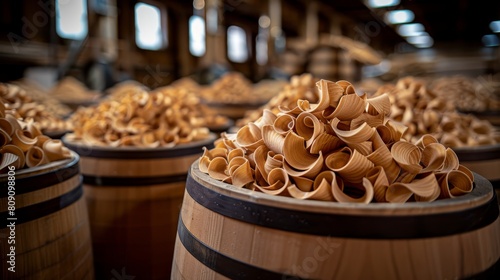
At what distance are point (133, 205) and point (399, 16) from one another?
14.5 m

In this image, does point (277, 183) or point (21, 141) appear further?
point (21, 141)

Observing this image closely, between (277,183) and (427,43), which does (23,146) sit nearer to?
(277,183)

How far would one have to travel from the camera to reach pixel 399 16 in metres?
14.1

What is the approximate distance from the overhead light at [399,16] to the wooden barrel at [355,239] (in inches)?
533

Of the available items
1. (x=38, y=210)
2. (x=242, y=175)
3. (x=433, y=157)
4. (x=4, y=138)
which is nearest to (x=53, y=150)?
(x=4, y=138)

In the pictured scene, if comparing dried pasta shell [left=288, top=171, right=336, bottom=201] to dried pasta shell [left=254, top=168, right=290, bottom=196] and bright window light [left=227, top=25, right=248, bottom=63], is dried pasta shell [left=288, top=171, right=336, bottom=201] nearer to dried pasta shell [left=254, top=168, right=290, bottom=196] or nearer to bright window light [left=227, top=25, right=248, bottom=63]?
dried pasta shell [left=254, top=168, right=290, bottom=196]

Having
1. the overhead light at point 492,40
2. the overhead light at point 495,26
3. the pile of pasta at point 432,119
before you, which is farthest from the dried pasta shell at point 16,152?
the overhead light at point 492,40

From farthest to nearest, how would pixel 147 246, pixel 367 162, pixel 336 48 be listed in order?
pixel 336 48, pixel 147 246, pixel 367 162

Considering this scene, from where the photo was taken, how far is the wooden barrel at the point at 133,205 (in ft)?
6.39

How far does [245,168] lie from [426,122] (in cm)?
152

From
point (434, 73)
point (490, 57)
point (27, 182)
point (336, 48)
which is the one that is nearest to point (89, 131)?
point (27, 182)

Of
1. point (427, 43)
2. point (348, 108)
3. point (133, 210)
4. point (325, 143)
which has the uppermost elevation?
point (427, 43)

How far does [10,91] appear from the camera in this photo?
257cm

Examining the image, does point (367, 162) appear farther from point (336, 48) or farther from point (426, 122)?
point (336, 48)
